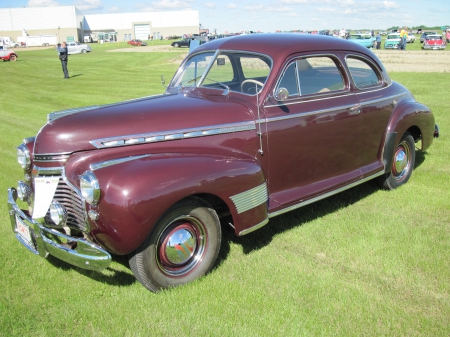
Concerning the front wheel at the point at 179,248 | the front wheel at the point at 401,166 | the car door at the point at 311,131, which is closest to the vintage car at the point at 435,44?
the front wheel at the point at 401,166

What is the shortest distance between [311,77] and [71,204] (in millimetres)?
2726

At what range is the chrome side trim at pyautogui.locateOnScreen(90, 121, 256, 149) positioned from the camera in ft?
11.3

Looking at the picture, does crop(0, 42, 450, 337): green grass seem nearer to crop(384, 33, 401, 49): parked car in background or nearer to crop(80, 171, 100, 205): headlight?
crop(80, 171, 100, 205): headlight

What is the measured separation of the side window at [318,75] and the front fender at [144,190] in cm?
152

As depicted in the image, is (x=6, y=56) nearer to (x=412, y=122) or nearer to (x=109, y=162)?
(x=412, y=122)

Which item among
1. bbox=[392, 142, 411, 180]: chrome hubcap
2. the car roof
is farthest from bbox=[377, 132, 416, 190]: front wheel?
the car roof

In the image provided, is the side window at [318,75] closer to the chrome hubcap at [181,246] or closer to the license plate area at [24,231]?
the chrome hubcap at [181,246]

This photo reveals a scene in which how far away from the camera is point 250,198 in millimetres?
3721

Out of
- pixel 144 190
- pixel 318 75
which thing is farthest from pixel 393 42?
pixel 144 190

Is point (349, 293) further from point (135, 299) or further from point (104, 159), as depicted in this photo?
point (104, 159)

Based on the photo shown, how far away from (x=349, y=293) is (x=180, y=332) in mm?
1372

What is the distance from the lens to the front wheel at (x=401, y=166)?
5.63 m

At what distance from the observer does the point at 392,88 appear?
548 cm

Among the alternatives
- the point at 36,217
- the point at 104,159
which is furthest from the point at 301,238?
the point at 36,217
